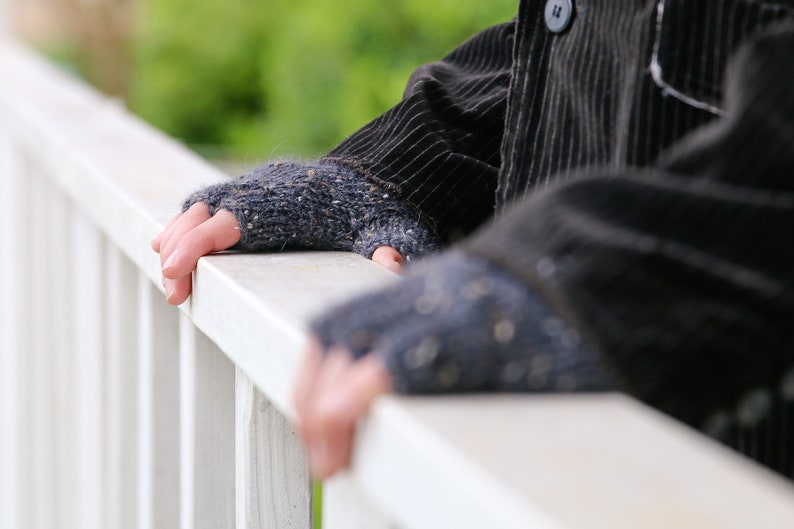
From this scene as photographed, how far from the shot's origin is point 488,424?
40cm

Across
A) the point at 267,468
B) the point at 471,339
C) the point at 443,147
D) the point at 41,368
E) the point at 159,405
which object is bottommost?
the point at 41,368

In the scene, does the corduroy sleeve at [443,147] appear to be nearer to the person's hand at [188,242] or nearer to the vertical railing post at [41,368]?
the person's hand at [188,242]

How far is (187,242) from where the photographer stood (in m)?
0.74

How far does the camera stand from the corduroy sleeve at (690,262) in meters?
0.43

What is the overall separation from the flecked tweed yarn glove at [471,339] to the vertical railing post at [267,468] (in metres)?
0.24

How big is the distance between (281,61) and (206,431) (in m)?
5.98

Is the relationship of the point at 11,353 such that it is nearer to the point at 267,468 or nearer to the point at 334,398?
the point at 267,468

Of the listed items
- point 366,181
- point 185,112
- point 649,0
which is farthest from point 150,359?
point 185,112

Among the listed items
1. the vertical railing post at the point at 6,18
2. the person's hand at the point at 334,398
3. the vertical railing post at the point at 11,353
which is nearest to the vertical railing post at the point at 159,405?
the person's hand at the point at 334,398

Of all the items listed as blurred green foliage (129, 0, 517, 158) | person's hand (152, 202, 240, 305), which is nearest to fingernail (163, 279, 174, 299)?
person's hand (152, 202, 240, 305)

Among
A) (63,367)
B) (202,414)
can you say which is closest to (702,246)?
(202,414)

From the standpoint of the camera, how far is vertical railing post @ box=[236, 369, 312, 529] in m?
0.67

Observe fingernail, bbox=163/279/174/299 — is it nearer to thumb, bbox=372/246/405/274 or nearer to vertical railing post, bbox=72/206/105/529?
thumb, bbox=372/246/405/274

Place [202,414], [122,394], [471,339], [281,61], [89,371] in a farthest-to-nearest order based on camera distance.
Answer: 1. [281,61]
2. [89,371]
3. [122,394]
4. [202,414]
5. [471,339]
